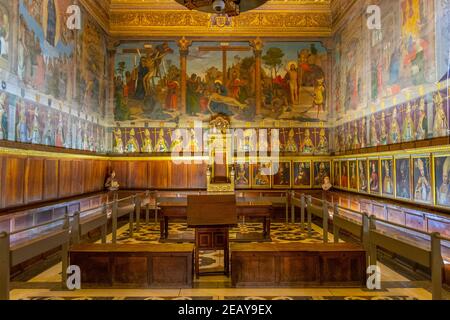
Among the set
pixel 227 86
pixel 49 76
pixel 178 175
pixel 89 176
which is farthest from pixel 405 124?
pixel 89 176

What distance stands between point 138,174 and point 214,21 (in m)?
8.51

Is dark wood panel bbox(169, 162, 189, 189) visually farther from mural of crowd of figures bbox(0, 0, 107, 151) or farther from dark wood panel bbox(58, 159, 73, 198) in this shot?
dark wood panel bbox(58, 159, 73, 198)

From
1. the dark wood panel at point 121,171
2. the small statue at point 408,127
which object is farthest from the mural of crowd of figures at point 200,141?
the small statue at point 408,127

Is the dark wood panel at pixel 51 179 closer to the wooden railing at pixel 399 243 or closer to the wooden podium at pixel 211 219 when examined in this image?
the wooden podium at pixel 211 219

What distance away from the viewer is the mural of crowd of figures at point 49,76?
8320 mm

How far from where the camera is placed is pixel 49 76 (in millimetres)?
10367

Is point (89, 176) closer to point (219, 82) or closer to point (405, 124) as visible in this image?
point (219, 82)

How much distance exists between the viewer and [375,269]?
5.71 meters

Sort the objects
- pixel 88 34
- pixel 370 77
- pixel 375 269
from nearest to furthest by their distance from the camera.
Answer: pixel 375 269 → pixel 370 77 → pixel 88 34

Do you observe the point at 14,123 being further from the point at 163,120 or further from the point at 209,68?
the point at 209,68

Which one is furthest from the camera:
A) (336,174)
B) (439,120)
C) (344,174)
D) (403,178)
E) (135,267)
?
(336,174)

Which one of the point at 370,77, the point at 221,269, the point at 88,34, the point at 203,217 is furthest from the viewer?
the point at 88,34

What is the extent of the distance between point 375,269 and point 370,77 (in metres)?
8.14

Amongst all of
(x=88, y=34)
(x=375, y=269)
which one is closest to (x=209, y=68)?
(x=88, y=34)
